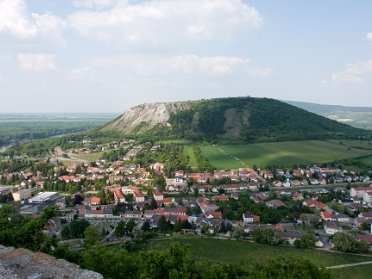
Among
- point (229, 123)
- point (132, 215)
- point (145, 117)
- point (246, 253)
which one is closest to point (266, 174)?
point (132, 215)

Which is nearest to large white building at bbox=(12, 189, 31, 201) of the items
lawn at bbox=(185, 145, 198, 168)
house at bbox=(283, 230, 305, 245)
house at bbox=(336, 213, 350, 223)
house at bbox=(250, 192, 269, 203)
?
lawn at bbox=(185, 145, 198, 168)

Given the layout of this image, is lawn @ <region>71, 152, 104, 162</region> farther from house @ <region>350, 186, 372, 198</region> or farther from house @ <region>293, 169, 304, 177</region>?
house @ <region>350, 186, 372, 198</region>

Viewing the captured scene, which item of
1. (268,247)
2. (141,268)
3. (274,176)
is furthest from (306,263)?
(274,176)

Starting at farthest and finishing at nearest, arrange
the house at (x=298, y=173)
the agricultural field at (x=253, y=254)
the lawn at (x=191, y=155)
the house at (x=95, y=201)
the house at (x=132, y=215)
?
the lawn at (x=191, y=155)
the house at (x=298, y=173)
the house at (x=95, y=201)
the house at (x=132, y=215)
the agricultural field at (x=253, y=254)

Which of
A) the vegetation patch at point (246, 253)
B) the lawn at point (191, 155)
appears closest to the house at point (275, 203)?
the vegetation patch at point (246, 253)

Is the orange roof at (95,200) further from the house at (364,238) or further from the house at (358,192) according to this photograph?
the house at (358,192)

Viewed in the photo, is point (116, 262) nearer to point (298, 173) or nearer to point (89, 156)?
point (298, 173)
